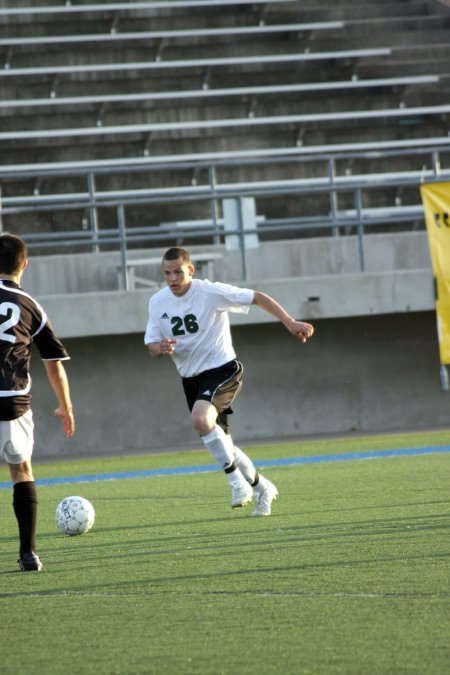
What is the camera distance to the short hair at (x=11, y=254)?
5.82 m

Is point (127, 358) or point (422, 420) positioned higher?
Answer: point (127, 358)

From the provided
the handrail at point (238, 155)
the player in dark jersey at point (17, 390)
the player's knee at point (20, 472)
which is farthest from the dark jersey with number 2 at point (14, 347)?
the handrail at point (238, 155)

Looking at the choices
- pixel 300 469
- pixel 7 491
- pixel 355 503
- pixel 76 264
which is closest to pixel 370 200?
pixel 76 264

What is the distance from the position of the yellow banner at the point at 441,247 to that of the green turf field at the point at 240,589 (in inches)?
197

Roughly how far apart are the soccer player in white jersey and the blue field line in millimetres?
4079

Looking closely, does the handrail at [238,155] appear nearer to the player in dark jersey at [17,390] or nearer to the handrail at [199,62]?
the handrail at [199,62]

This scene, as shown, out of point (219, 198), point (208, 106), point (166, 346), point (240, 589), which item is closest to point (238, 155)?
point (208, 106)

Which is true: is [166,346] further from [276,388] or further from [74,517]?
[276,388]

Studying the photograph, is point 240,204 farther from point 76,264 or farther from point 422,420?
point 422,420

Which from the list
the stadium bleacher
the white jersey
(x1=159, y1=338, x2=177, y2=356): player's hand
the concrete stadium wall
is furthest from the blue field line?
the stadium bleacher

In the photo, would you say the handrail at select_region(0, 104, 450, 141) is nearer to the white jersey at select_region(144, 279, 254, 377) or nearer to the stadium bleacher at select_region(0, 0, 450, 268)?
the stadium bleacher at select_region(0, 0, 450, 268)

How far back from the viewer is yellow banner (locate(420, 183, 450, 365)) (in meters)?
14.0

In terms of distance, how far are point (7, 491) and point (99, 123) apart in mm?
10281

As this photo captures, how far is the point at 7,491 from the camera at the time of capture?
11273 mm
